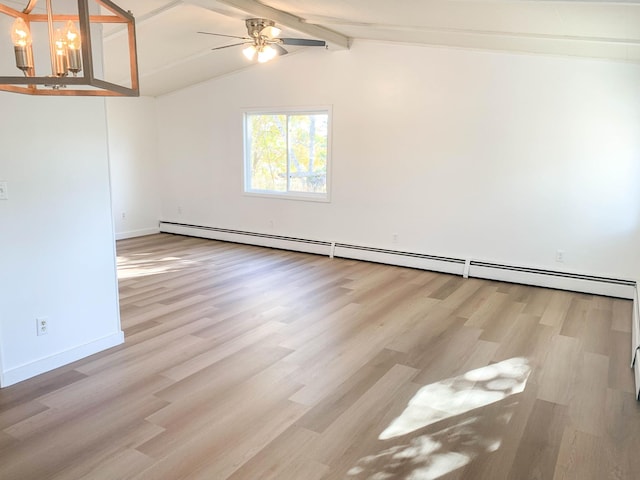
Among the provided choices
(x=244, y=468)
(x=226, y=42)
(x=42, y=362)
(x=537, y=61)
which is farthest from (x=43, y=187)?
(x=537, y=61)

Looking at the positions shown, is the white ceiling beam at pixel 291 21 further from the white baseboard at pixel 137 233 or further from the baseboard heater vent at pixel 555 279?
the white baseboard at pixel 137 233

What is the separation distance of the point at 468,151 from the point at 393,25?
1737 mm

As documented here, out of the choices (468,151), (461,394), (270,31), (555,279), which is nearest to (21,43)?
(461,394)

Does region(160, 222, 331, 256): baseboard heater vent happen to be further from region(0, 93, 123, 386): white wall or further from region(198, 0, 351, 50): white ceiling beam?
region(0, 93, 123, 386): white wall

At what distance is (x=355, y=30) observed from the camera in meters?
5.39

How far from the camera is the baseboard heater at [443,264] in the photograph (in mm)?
5051

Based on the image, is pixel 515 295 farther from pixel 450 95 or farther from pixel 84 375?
pixel 84 375

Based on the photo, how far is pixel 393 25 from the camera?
472 cm

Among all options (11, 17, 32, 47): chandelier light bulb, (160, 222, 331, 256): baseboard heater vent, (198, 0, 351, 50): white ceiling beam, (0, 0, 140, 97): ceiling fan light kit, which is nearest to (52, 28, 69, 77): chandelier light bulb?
(0, 0, 140, 97): ceiling fan light kit

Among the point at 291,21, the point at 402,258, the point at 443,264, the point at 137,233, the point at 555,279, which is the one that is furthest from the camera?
the point at 137,233

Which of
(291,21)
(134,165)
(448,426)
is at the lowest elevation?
(448,426)

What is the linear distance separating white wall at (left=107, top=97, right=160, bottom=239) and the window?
6.41ft

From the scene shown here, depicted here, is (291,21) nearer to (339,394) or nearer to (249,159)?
(249,159)

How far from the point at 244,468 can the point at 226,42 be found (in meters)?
5.14
